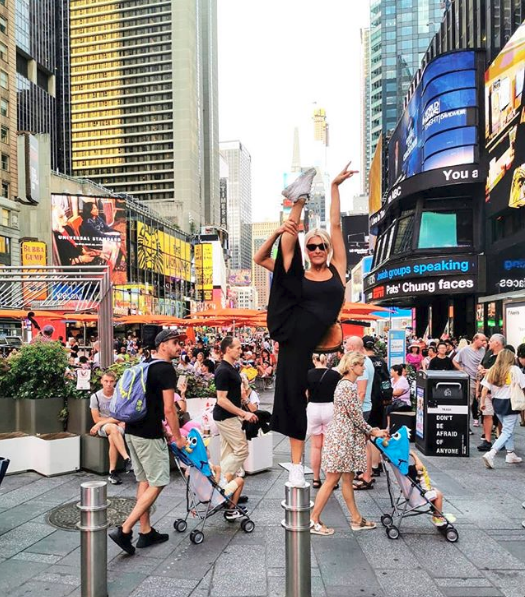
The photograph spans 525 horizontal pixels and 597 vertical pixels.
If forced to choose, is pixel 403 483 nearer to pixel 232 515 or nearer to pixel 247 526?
pixel 247 526

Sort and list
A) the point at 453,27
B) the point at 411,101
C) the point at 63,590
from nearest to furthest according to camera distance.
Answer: the point at 63,590 → the point at 411,101 → the point at 453,27

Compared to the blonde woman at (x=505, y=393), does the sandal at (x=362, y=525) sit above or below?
below

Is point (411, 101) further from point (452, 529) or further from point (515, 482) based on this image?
point (452, 529)

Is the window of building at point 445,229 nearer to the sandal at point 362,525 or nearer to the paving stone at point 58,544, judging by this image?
the sandal at point 362,525

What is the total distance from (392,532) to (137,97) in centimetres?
14379

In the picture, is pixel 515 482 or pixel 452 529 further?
pixel 515 482

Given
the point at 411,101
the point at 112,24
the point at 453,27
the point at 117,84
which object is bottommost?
the point at 411,101

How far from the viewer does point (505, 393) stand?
823 cm

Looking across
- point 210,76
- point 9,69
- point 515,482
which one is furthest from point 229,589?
point 210,76

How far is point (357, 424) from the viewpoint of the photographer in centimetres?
535

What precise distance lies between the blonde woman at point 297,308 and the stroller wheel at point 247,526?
227 centimetres

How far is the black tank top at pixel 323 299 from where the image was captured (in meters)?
3.12

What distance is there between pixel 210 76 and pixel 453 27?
498 ft

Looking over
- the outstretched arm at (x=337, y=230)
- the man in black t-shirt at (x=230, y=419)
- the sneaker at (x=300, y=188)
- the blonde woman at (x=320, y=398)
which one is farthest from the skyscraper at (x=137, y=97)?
the sneaker at (x=300, y=188)
